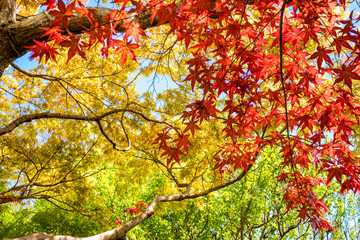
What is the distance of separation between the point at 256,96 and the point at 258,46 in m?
0.37

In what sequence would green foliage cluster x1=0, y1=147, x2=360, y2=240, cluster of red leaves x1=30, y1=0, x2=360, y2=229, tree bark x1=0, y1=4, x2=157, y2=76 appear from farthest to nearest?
1. green foliage cluster x1=0, y1=147, x2=360, y2=240
2. tree bark x1=0, y1=4, x2=157, y2=76
3. cluster of red leaves x1=30, y1=0, x2=360, y2=229

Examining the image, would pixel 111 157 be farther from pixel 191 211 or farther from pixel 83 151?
pixel 191 211

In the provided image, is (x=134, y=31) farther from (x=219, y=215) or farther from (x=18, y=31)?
(x=219, y=215)

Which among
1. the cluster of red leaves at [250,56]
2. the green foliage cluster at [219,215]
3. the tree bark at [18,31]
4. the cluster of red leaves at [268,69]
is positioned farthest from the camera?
the green foliage cluster at [219,215]

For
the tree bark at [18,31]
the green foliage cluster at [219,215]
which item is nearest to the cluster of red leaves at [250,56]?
→ the tree bark at [18,31]

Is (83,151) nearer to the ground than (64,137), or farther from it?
nearer to the ground

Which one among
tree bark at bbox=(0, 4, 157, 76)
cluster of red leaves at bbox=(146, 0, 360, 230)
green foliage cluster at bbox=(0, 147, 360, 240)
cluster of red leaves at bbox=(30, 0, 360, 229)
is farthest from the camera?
green foliage cluster at bbox=(0, 147, 360, 240)

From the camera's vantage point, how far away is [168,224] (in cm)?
1252

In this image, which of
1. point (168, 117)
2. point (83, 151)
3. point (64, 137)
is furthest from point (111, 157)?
point (168, 117)

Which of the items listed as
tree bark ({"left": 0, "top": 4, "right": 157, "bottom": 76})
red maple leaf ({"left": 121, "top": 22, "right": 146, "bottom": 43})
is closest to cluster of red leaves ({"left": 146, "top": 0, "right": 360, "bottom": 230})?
red maple leaf ({"left": 121, "top": 22, "right": 146, "bottom": 43})

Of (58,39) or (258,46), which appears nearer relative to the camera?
(58,39)

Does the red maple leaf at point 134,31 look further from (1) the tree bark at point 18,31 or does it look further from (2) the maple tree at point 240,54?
(1) the tree bark at point 18,31

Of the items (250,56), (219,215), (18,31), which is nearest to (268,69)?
(250,56)

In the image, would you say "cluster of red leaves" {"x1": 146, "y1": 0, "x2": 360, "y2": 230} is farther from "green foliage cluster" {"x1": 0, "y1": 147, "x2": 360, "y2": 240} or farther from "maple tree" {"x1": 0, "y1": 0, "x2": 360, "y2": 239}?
"green foliage cluster" {"x1": 0, "y1": 147, "x2": 360, "y2": 240}
